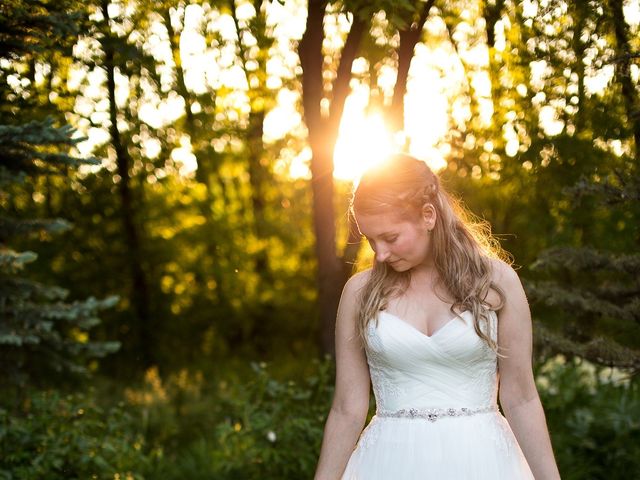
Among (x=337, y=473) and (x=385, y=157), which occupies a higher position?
(x=385, y=157)

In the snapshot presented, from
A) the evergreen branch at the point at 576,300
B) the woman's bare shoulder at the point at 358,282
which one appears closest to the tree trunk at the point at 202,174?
the evergreen branch at the point at 576,300

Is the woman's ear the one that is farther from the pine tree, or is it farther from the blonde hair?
the pine tree

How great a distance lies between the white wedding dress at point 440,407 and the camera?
3.12 m

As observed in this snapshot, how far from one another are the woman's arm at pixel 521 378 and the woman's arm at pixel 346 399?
0.51 metres

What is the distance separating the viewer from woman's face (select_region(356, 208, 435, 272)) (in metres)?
3.07

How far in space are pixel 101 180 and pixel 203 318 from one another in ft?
9.58

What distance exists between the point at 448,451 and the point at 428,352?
0.36 m

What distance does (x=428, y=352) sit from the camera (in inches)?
123

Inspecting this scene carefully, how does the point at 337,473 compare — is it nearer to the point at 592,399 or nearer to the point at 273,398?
the point at 273,398

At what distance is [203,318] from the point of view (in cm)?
1321

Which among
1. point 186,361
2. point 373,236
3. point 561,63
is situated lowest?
point 186,361

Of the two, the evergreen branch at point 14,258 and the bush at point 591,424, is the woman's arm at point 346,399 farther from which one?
the bush at point 591,424

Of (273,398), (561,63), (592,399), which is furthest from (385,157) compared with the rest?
(592,399)

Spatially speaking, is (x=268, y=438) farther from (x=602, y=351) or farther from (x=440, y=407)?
(x=440, y=407)
